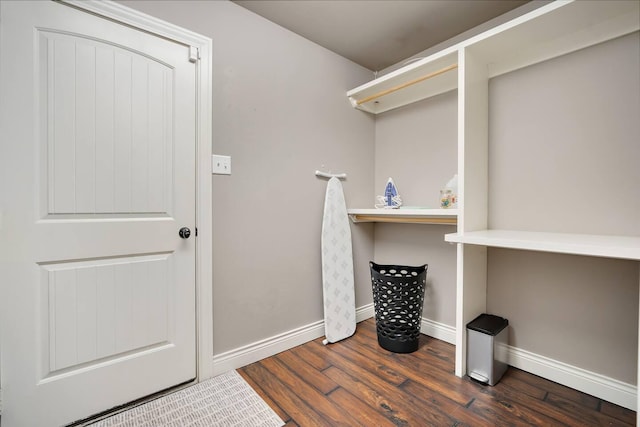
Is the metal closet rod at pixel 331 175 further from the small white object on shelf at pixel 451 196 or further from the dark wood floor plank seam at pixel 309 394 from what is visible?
the dark wood floor plank seam at pixel 309 394

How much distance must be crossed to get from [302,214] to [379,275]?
0.69 m

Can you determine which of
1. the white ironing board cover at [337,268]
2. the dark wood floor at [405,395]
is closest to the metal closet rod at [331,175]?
the white ironing board cover at [337,268]

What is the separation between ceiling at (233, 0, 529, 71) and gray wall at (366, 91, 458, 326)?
0.44 meters

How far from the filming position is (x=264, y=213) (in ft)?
6.21

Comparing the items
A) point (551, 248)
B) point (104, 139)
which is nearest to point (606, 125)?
point (551, 248)

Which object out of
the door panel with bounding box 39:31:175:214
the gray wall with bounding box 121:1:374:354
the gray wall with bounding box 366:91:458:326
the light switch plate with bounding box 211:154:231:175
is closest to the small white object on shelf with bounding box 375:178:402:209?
the gray wall with bounding box 366:91:458:326

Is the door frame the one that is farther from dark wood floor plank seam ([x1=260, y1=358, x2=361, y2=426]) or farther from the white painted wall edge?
dark wood floor plank seam ([x1=260, y1=358, x2=361, y2=426])

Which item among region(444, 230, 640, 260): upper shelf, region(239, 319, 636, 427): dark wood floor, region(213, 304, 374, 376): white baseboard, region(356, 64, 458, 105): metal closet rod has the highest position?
region(356, 64, 458, 105): metal closet rod

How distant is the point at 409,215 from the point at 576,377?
1.23 m

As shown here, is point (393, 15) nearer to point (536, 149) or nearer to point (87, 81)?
point (536, 149)

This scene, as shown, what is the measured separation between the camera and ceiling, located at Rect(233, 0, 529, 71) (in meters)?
1.75

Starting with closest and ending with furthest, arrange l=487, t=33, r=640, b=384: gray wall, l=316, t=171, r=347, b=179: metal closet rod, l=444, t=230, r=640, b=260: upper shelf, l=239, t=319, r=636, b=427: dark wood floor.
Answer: l=444, t=230, r=640, b=260: upper shelf
l=239, t=319, r=636, b=427: dark wood floor
l=487, t=33, r=640, b=384: gray wall
l=316, t=171, r=347, b=179: metal closet rod

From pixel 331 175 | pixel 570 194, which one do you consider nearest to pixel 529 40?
pixel 570 194

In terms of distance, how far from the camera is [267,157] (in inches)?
74.7
